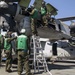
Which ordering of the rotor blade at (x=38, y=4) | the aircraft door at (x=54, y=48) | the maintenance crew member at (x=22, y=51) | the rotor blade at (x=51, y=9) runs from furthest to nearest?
the aircraft door at (x=54, y=48) < the rotor blade at (x=51, y=9) < the rotor blade at (x=38, y=4) < the maintenance crew member at (x=22, y=51)

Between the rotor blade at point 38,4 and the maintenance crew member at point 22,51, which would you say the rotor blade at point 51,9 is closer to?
the rotor blade at point 38,4

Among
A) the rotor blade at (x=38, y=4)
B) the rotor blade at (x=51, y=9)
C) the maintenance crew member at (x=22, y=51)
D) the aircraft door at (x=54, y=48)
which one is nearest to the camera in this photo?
the maintenance crew member at (x=22, y=51)

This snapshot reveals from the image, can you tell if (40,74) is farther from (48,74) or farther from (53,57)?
(53,57)

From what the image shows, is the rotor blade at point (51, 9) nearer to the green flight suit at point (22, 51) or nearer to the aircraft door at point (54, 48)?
the aircraft door at point (54, 48)

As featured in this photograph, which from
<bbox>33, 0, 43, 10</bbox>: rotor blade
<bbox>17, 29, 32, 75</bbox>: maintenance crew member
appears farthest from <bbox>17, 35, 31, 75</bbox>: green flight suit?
<bbox>33, 0, 43, 10</bbox>: rotor blade

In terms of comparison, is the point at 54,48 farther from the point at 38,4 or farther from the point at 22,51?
the point at 22,51

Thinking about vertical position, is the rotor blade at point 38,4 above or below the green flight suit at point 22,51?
above

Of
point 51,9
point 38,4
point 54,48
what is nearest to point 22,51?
point 38,4

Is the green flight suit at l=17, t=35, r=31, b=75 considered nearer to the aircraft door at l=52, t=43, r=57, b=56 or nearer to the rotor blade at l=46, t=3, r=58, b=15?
the rotor blade at l=46, t=3, r=58, b=15

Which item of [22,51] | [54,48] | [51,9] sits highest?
[51,9]

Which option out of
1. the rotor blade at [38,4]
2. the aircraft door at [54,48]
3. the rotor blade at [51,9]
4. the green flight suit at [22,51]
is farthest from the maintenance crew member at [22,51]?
the aircraft door at [54,48]

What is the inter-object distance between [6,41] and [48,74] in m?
2.68

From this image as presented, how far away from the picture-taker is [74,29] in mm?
18516

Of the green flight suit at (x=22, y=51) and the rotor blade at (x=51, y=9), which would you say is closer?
the green flight suit at (x=22, y=51)
